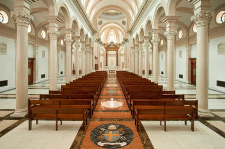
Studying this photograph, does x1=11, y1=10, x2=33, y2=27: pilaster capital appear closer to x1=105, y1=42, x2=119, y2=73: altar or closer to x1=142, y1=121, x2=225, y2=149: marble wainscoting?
x1=142, y1=121, x2=225, y2=149: marble wainscoting

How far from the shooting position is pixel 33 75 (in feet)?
58.6

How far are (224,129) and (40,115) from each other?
6.34 metres

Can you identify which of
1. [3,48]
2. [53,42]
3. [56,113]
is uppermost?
[3,48]

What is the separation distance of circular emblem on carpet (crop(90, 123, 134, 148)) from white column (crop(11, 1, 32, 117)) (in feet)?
11.7

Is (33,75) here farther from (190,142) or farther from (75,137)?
(190,142)

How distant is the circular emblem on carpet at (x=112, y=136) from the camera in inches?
154

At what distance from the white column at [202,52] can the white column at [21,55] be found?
285 inches

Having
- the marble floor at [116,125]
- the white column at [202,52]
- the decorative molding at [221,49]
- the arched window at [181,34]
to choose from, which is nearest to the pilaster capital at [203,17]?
the white column at [202,52]

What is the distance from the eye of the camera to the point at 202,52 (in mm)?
6000

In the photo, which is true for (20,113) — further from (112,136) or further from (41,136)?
(112,136)

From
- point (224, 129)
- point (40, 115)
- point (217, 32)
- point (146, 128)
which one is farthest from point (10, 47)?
point (217, 32)

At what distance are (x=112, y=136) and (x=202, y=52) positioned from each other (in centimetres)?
502

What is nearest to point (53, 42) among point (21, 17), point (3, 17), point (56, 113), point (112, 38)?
point (21, 17)

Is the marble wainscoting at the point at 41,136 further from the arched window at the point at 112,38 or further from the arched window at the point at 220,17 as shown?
the arched window at the point at 112,38
